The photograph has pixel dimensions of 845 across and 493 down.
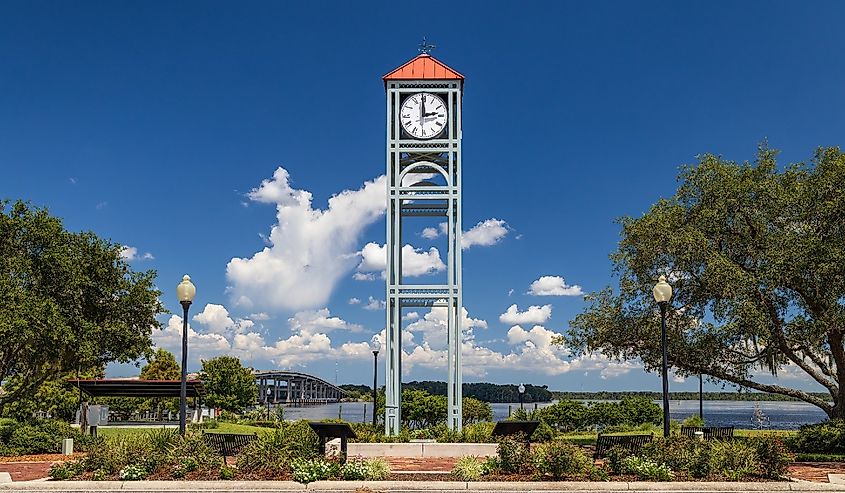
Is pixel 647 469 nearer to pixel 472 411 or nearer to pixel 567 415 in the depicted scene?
pixel 567 415

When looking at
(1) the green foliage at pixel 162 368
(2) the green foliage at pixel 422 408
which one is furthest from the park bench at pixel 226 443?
(1) the green foliage at pixel 162 368

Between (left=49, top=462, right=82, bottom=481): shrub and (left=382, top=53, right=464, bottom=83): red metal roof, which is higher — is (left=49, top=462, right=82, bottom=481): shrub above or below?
below

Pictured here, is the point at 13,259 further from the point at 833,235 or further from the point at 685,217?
the point at 833,235

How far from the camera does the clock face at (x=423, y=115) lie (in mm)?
27828

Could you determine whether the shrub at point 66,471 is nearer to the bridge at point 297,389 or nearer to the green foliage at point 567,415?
the green foliage at point 567,415

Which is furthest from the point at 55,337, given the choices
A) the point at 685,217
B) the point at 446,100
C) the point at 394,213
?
the point at 685,217

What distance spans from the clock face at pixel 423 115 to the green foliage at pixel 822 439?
14.3m

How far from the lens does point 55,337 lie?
2586 cm

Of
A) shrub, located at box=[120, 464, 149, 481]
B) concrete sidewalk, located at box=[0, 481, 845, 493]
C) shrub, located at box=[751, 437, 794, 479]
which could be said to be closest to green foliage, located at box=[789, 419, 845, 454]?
shrub, located at box=[751, 437, 794, 479]

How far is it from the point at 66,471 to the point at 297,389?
143286 millimetres

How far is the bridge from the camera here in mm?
135875

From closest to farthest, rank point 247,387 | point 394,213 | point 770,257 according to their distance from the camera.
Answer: point 770,257
point 394,213
point 247,387

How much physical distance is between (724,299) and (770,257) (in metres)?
1.90

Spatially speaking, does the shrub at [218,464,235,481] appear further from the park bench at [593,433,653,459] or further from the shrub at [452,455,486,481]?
the park bench at [593,433,653,459]
